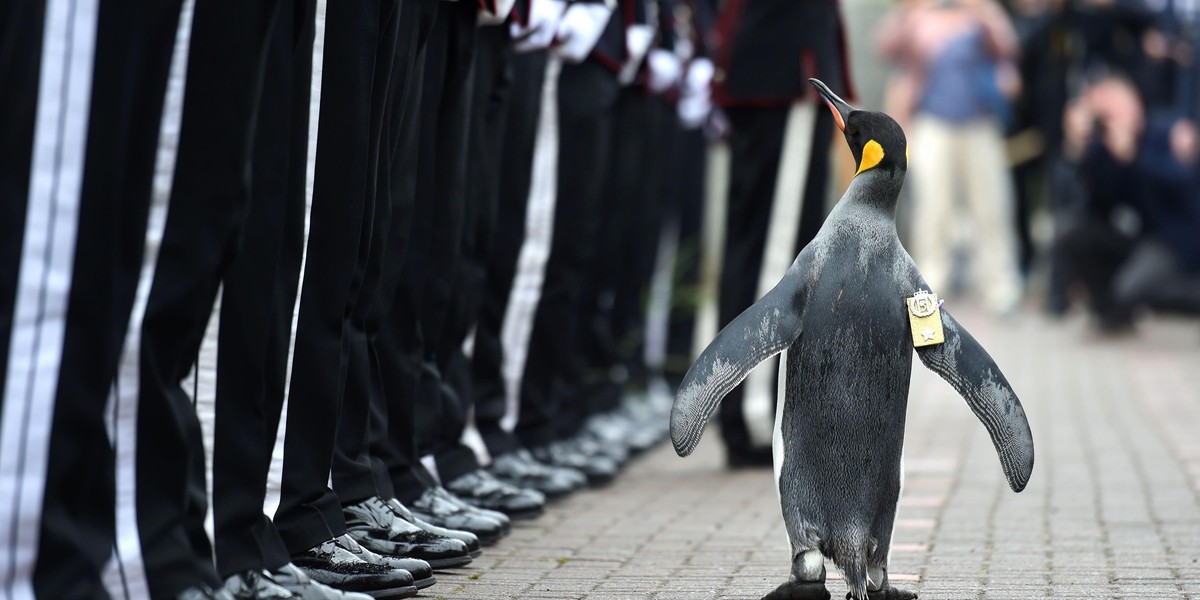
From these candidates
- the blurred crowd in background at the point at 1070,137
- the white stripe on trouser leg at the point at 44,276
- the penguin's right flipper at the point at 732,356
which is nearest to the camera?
the white stripe on trouser leg at the point at 44,276

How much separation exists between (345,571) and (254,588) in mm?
444

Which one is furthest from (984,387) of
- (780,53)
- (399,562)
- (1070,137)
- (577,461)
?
(1070,137)

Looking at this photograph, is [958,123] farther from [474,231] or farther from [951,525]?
[474,231]

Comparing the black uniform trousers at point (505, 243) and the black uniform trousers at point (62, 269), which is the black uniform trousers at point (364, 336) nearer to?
the black uniform trousers at point (62, 269)

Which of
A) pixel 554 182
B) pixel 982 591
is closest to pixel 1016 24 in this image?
pixel 554 182

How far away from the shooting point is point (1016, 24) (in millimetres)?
14164

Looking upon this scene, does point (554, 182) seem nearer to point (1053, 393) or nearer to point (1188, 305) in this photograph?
point (1053, 393)

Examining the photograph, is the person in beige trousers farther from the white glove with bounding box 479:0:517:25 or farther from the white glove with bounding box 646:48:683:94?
the white glove with bounding box 479:0:517:25

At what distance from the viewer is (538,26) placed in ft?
15.9

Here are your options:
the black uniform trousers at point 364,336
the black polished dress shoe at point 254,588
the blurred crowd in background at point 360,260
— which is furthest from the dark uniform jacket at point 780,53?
the black polished dress shoe at point 254,588

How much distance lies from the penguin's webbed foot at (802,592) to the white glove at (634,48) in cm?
277

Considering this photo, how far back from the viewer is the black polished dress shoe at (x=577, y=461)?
5543 millimetres

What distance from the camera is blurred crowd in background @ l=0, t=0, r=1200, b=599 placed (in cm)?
265

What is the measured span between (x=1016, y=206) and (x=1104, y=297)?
9.41 feet
